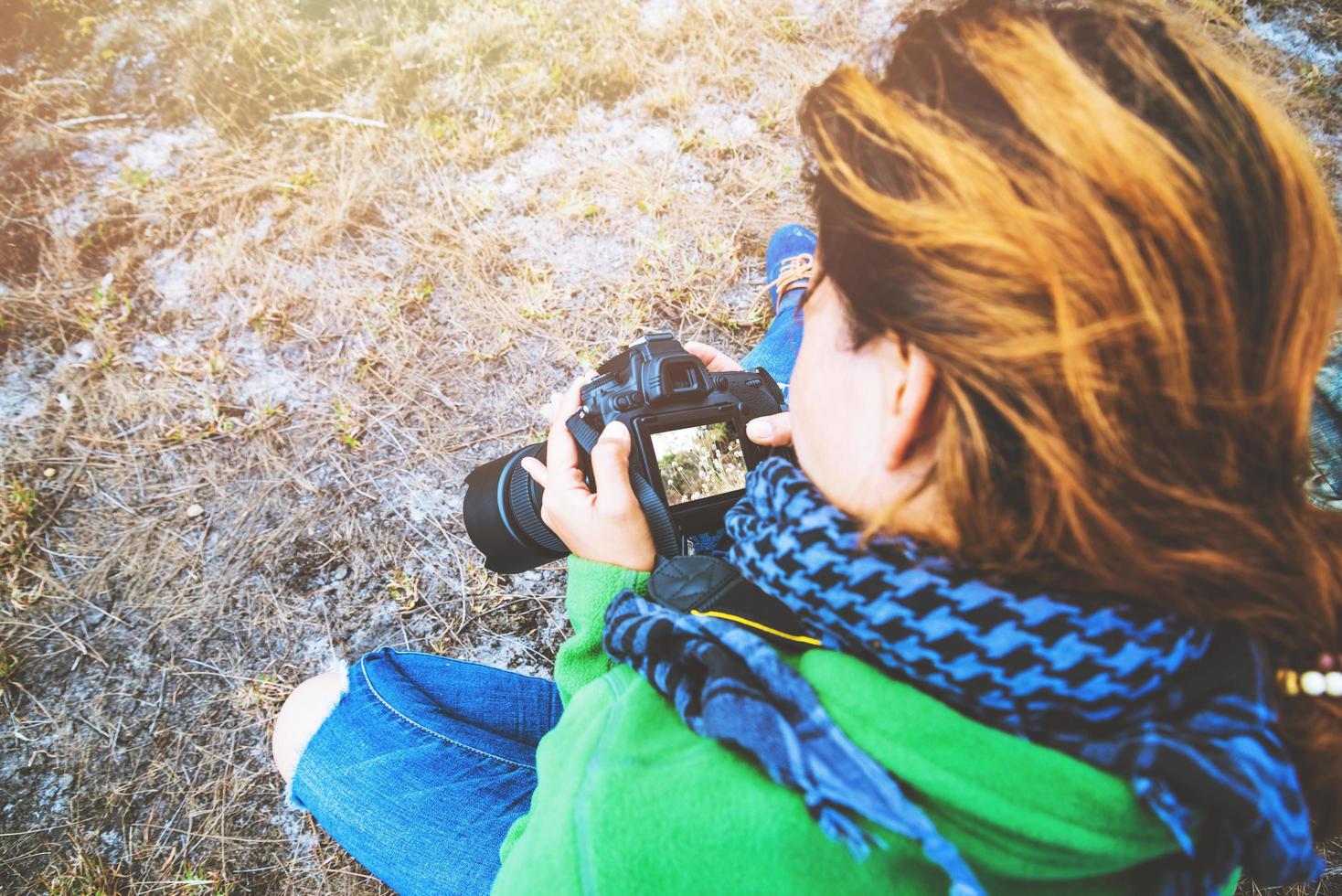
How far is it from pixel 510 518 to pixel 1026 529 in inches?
33.3

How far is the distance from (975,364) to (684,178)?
5.54 ft

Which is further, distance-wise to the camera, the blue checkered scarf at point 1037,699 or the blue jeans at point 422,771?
the blue jeans at point 422,771

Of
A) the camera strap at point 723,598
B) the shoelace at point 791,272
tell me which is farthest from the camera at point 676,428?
the shoelace at point 791,272

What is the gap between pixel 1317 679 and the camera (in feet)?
2.00

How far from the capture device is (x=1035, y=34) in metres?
0.54

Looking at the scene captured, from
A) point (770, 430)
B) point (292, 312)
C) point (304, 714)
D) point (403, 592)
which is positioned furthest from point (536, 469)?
point (292, 312)

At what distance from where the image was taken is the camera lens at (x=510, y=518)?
116cm

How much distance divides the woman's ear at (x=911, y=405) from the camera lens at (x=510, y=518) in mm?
704

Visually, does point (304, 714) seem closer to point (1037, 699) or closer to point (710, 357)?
point (710, 357)

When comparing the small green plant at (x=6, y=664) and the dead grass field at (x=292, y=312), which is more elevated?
the dead grass field at (x=292, y=312)

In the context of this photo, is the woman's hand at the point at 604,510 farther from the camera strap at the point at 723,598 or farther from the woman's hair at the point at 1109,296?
the woman's hair at the point at 1109,296

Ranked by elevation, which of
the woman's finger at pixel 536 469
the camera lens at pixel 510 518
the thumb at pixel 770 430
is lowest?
the camera lens at pixel 510 518

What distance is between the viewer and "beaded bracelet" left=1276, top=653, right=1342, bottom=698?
0.61 meters

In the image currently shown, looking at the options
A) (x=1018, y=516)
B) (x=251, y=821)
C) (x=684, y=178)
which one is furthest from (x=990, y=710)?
(x=684, y=178)
